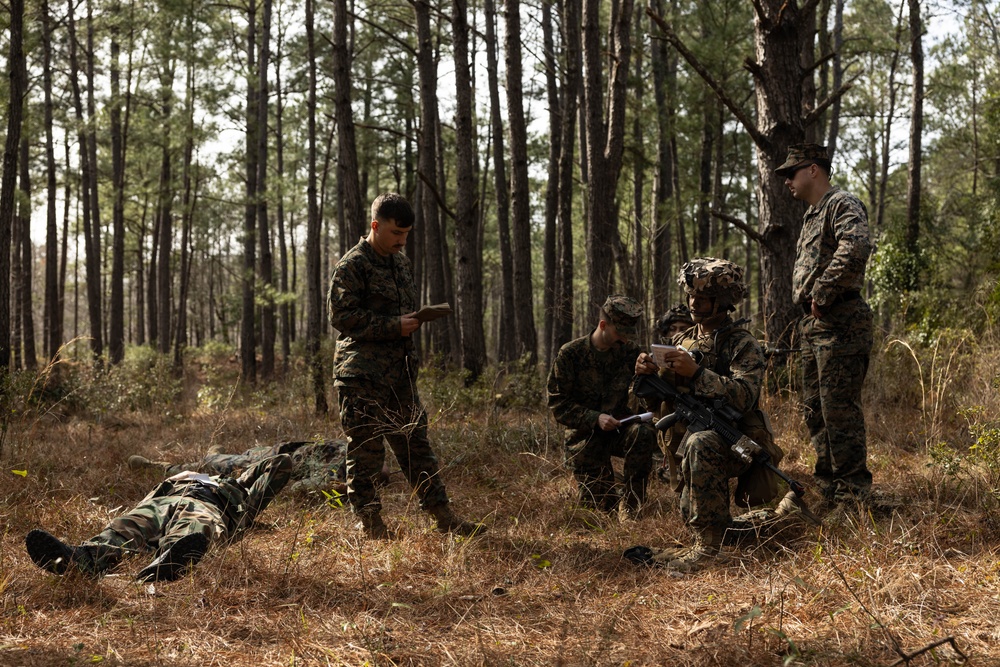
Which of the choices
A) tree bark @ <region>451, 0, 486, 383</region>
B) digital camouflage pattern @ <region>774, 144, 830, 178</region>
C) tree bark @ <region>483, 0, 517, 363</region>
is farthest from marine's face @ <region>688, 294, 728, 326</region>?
tree bark @ <region>483, 0, 517, 363</region>

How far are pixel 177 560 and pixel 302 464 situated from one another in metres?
1.81

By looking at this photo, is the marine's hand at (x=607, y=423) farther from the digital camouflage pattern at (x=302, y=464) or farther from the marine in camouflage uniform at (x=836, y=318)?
the digital camouflage pattern at (x=302, y=464)

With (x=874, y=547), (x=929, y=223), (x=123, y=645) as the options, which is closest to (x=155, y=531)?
(x=123, y=645)

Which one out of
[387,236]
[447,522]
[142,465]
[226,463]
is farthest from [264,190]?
[447,522]

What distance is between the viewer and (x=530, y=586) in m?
3.40

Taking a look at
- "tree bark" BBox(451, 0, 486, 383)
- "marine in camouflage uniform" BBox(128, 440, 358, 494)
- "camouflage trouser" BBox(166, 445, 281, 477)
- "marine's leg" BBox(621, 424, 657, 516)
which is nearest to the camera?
"marine's leg" BBox(621, 424, 657, 516)

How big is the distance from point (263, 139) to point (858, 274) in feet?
39.5

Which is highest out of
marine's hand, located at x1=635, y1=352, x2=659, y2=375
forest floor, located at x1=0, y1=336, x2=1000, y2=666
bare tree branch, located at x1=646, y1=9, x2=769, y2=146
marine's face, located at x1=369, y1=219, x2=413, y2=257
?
bare tree branch, located at x1=646, y1=9, x2=769, y2=146

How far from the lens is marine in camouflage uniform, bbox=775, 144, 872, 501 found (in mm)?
3994

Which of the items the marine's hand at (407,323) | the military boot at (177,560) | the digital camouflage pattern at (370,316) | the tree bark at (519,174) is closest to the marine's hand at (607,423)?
the digital camouflage pattern at (370,316)

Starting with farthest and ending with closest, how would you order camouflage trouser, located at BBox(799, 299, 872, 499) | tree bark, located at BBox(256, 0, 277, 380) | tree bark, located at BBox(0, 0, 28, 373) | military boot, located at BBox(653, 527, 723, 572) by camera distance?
1. tree bark, located at BBox(256, 0, 277, 380)
2. tree bark, located at BBox(0, 0, 28, 373)
3. camouflage trouser, located at BBox(799, 299, 872, 499)
4. military boot, located at BBox(653, 527, 723, 572)

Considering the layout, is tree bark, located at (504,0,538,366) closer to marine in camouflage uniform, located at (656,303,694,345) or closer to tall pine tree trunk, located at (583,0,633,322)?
tall pine tree trunk, located at (583,0,633,322)

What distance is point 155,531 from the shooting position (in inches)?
154

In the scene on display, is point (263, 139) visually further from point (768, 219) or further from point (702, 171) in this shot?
point (768, 219)
